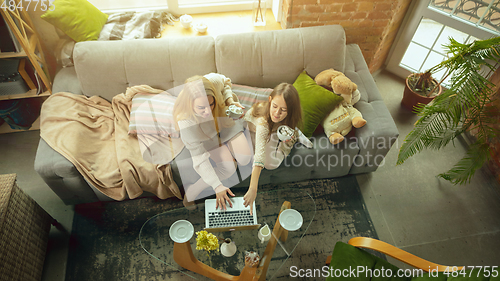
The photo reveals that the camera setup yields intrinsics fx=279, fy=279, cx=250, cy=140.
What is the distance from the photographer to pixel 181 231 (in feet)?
4.61

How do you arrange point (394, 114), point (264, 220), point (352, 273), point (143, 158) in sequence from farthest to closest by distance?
point (394, 114)
point (143, 158)
point (264, 220)
point (352, 273)

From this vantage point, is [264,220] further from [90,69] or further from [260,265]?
[90,69]

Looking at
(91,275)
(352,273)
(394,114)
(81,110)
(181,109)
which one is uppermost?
(181,109)

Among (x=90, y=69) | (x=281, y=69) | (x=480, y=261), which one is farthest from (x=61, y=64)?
(x=480, y=261)

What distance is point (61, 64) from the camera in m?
2.17

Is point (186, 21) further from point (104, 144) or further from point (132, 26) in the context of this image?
point (104, 144)

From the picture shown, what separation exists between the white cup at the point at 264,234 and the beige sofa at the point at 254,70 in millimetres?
469

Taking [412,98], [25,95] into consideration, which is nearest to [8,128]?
[25,95]

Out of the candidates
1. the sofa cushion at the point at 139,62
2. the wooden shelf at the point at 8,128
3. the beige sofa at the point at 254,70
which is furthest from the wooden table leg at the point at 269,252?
the wooden shelf at the point at 8,128

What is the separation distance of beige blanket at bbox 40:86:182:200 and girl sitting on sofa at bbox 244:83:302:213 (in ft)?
1.83

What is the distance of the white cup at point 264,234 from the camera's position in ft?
4.67

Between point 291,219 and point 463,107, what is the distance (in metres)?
1.27

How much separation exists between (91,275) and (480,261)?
244 cm

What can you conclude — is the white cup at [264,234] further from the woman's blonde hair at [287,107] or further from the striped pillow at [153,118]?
the striped pillow at [153,118]
